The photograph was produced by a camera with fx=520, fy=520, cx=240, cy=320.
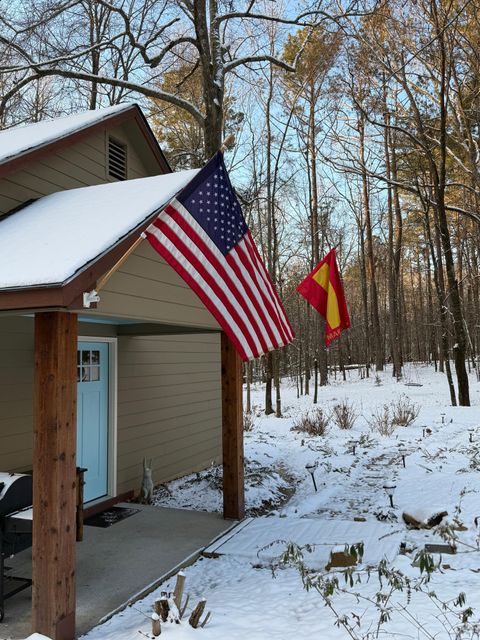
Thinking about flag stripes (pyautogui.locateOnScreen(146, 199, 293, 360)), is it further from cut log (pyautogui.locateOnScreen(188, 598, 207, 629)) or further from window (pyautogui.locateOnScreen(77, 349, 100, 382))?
window (pyautogui.locateOnScreen(77, 349, 100, 382))

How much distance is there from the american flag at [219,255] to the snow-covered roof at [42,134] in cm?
250

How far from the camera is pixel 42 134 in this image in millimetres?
6660

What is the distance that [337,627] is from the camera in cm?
357

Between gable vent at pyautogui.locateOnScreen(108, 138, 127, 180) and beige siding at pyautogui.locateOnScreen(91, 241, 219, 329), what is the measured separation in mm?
3756

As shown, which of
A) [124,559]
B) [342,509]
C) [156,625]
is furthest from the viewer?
[342,509]

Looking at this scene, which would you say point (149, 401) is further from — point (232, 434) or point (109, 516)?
point (232, 434)

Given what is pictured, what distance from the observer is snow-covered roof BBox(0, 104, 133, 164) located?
5770mm

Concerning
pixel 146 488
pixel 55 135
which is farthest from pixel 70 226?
pixel 146 488

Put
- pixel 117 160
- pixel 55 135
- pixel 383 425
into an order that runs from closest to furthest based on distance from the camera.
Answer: pixel 55 135 < pixel 117 160 < pixel 383 425

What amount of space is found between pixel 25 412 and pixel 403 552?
429 cm

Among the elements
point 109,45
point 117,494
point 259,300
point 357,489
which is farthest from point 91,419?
point 109,45

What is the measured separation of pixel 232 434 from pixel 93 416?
1.97 meters

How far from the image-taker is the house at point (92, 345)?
11.8 ft

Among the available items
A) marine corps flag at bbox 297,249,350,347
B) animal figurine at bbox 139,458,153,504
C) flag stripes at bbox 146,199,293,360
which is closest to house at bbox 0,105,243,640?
animal figurine at bbox 139,458,153,504
